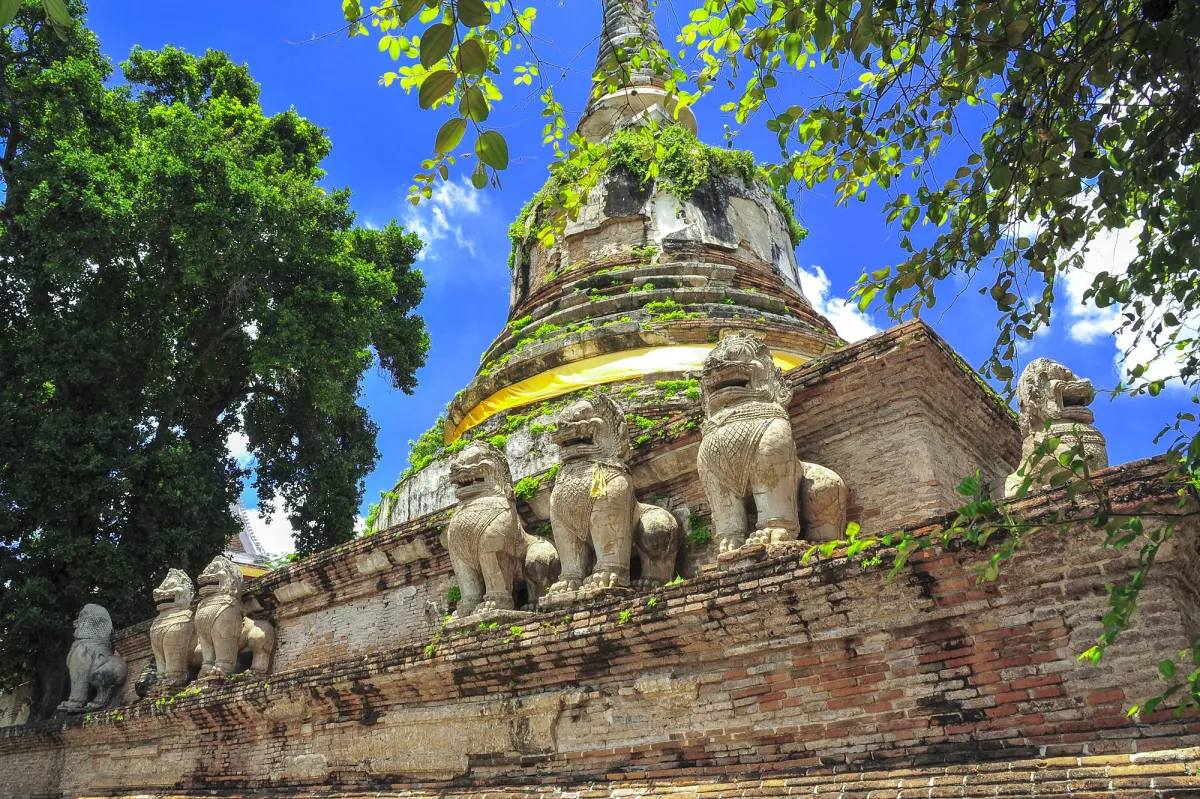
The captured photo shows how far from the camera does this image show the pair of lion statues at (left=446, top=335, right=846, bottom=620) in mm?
6332

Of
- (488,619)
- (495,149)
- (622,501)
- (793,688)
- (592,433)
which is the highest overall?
(592,433)

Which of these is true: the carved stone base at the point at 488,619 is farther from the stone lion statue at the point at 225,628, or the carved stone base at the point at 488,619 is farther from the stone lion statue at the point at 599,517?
the stone lion statue at the point at 225,628

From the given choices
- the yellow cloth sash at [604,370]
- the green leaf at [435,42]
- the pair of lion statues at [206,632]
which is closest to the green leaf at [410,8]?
the green leaf at [435,42]

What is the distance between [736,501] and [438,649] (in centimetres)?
251

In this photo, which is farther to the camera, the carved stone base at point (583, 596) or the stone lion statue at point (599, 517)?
the stone lion statue at point (599, 517)

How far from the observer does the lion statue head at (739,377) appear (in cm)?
670

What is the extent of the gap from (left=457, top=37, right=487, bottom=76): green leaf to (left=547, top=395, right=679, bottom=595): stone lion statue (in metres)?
4.32

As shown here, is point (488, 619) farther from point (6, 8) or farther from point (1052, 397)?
point (6, 8)

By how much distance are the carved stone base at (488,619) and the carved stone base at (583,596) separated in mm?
208

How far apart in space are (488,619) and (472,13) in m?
5.16

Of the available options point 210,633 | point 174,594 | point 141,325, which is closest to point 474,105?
point 210,633

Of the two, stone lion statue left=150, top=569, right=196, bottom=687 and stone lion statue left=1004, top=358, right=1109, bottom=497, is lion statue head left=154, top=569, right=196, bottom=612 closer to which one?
stone lion statue left=150, top=569, right=196, bottom=687

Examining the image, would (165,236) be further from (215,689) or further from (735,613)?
(735,613)

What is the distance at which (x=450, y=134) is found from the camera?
3.21m
